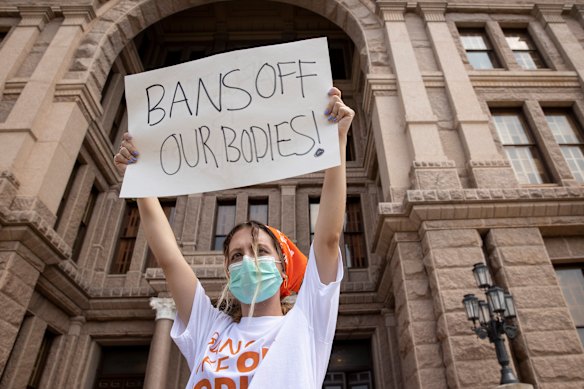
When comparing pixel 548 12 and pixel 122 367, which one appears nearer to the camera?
pixel 122 367

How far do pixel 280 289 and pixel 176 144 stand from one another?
1235mm

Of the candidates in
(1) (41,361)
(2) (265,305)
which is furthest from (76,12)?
(2) (265,305)

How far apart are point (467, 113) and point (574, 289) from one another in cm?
424

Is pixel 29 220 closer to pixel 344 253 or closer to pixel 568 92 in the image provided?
pixel 344 253

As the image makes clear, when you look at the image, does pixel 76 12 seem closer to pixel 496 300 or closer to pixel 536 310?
pixel 496 300

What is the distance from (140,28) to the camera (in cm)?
1318

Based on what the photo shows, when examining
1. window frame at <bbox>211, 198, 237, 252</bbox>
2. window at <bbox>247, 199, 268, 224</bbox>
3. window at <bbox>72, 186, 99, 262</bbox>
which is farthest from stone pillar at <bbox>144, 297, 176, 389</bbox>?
window at <bbox>247, 199, 268, 224</bbox>

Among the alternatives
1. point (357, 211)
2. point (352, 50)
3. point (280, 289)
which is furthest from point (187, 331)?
point (352, 50)

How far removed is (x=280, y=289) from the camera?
2285 millimetres

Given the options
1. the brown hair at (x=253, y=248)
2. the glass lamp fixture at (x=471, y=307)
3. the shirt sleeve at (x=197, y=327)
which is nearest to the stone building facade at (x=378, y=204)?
the glass lamp fixture at (x=471, y=307)

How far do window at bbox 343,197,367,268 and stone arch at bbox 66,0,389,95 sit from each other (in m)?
4.66

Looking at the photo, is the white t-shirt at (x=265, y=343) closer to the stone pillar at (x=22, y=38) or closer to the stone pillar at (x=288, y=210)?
the stone pillar at (x=288, y=210)

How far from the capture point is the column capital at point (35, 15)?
11.3 meters

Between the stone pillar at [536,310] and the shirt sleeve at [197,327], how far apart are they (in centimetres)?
569
